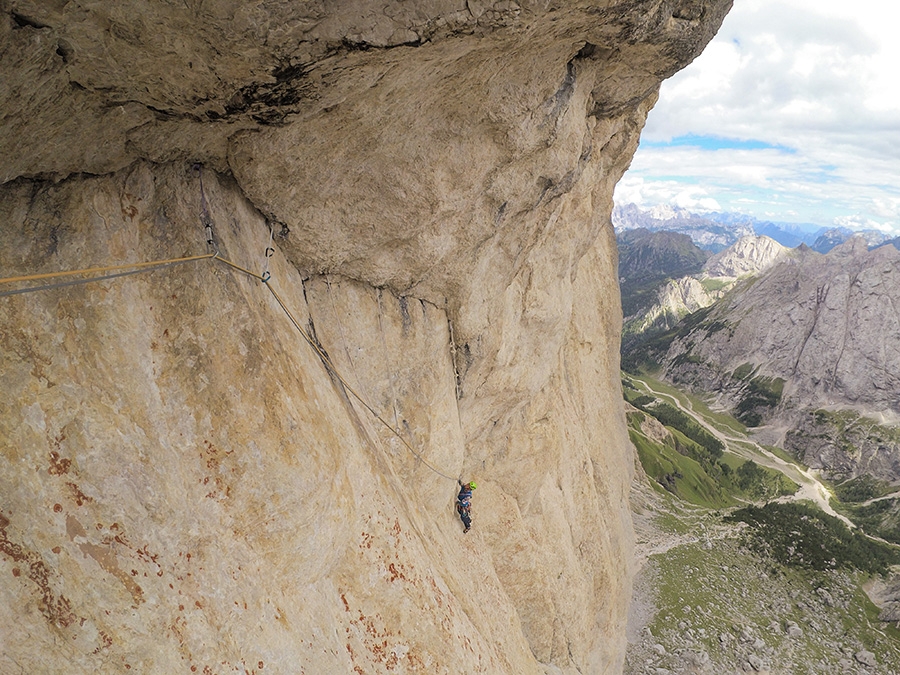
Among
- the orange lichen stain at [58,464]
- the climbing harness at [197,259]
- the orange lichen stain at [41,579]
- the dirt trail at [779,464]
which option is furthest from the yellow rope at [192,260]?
the dirt trail at [779,464]

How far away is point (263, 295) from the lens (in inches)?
358

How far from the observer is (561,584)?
858 inches

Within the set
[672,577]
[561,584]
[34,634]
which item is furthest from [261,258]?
[672,577]

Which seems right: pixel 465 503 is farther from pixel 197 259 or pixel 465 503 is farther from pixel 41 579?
pixel 197 259

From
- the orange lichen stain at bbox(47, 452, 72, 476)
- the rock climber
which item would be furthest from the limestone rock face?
the rock climber

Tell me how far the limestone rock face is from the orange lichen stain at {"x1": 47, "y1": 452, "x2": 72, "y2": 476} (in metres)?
0.02

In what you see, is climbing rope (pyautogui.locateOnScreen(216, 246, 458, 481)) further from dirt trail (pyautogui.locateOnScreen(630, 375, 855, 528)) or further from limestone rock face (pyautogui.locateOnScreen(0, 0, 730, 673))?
dirt trail (pyautogui.locateOnScreen(630, 375, 855, 528))

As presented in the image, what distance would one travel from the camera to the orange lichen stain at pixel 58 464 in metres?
6.66

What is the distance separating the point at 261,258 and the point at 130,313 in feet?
9.04

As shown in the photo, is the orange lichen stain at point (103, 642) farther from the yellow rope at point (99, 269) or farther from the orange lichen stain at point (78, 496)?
the yellow rope at point (99, 269)

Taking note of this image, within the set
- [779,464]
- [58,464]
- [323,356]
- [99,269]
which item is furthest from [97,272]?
[779,464]

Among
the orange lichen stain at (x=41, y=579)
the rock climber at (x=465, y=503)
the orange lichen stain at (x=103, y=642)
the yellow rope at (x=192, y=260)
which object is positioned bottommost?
the rock climber at (x=465, y=503)

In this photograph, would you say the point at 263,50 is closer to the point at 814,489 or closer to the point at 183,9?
the point at 183,9

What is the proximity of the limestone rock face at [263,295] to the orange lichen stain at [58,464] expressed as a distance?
0.02 m
